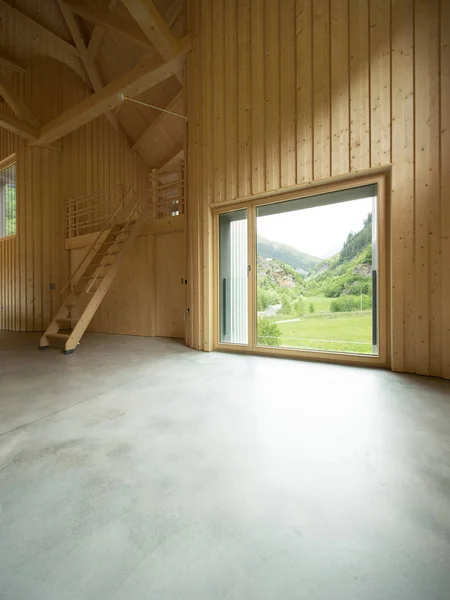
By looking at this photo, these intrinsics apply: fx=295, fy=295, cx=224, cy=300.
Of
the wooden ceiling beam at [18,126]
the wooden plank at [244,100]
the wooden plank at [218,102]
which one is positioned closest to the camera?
the wooden plank at [244,100]

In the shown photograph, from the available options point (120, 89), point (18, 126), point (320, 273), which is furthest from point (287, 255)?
point (18, 126)

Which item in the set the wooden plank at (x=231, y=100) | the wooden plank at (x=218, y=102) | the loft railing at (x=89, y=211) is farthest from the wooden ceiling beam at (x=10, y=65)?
the wooden plank at (x=231, y=100)

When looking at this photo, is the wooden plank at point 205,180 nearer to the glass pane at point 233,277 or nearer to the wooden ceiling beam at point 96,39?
the glass pane at point 233,277

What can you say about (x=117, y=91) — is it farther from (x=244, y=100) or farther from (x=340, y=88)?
(x=340, y=88)

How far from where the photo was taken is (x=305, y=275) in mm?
4078

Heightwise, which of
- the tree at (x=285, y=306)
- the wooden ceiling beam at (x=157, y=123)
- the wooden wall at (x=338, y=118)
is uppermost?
the wooden ceiling beam at (x=157, y=123)

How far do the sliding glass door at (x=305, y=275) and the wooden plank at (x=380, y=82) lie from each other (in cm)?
37

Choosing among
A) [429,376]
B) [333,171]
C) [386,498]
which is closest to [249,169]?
[333,171]

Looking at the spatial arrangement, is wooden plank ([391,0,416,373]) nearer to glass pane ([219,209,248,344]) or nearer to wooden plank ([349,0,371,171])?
wooden plank ([349,0,371,171])

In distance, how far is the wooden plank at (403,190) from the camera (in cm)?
298

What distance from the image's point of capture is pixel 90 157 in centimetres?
782

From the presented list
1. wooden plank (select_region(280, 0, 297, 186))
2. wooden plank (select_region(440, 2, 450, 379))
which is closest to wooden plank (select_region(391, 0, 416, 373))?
wooden plank (select_region(440, 2, 450, 379))

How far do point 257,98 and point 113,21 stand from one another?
3.05m

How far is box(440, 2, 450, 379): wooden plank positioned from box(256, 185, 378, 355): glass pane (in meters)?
0.65
